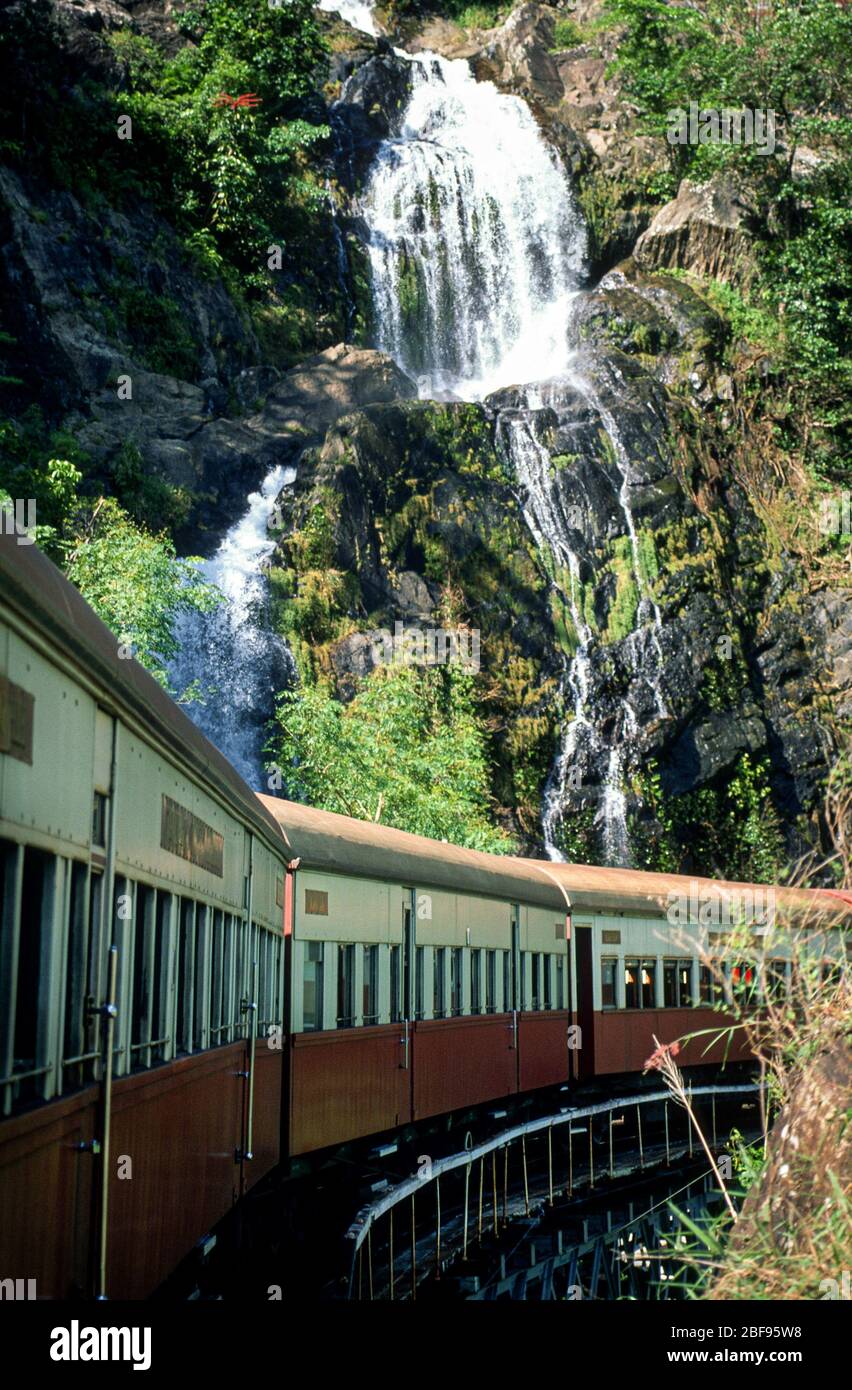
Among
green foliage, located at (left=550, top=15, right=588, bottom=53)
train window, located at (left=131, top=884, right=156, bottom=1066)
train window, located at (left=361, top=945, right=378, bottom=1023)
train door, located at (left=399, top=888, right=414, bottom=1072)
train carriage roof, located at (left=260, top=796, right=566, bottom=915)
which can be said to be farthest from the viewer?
green foliage, located at (left=550, top=15, right=588, bottom=53)

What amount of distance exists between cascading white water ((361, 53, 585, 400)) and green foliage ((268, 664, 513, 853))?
1882cm

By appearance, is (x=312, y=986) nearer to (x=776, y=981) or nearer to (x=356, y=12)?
(x=776, y=981)

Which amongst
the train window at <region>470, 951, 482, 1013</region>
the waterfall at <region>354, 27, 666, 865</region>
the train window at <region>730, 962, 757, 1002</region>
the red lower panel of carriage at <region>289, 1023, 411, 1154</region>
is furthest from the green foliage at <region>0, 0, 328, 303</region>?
the train window at <region>730, 962, 757, 1002</region>

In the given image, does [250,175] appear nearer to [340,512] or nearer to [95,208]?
[95,208]

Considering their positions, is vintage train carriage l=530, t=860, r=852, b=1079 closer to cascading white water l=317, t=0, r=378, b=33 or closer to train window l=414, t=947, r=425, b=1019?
train window l=414, t=947, r=425, b=1019

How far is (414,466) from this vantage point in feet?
117

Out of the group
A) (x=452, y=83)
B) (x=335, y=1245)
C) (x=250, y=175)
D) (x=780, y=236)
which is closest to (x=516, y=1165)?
(x=335, y=1245)

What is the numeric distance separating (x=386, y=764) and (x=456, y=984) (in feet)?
31.1

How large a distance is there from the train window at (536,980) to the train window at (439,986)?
321 cm

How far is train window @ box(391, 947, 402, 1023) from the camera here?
536 inches

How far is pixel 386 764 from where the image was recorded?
24859mm

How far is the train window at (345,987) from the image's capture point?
41.0 feet

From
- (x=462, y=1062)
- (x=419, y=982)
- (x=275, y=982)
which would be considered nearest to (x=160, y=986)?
(x=275, y=982)

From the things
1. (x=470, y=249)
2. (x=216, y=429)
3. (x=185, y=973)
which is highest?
(x=470, y=249)
